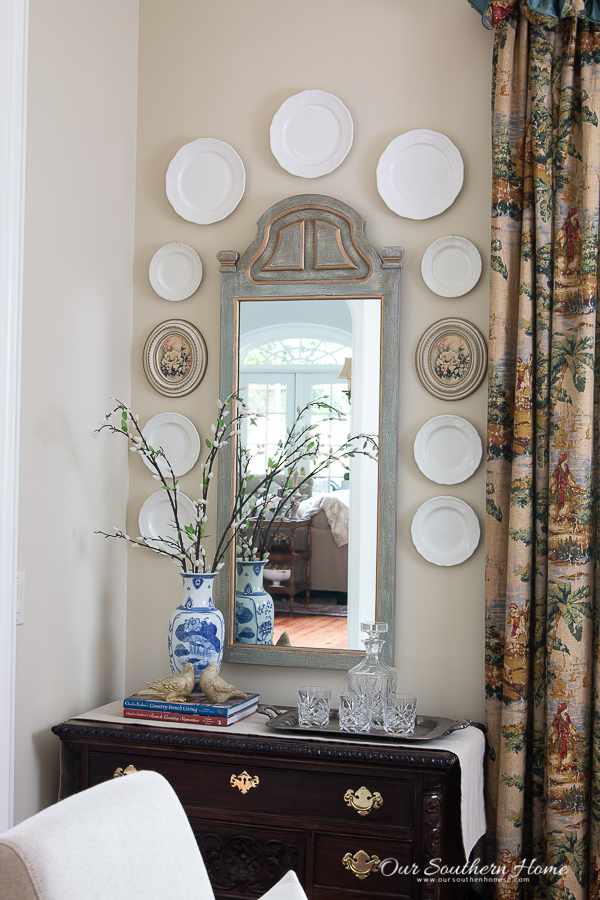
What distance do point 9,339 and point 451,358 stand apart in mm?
1223

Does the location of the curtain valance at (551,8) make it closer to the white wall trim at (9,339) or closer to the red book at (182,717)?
the white wall trim at (9,339)

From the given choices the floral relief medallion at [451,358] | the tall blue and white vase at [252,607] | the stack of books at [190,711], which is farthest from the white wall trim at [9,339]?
the floral relief medallion at [451,358]

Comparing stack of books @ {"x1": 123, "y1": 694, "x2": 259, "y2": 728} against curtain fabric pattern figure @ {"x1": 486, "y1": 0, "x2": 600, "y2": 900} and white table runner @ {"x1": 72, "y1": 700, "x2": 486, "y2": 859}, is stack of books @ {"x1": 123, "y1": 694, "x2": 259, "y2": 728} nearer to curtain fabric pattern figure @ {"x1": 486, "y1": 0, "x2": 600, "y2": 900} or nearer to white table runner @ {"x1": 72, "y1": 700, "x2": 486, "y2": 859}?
white table runner @ {"x1": 72, "y1": 700, "x2": 486, "y2": 859}

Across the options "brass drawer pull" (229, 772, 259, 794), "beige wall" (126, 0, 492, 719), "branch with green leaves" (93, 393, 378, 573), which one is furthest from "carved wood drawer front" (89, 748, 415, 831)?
"branch with green leaves" (93, 393, 378, 573)

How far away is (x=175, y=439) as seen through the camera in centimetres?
269

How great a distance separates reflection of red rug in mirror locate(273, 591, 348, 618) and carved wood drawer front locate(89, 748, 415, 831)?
1.72ft

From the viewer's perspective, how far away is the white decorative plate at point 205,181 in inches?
104

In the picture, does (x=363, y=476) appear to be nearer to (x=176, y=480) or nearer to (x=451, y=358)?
(x=451, y=358)

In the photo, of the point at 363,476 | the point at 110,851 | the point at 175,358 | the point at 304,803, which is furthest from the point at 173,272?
the point at 110,851

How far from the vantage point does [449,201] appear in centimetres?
247

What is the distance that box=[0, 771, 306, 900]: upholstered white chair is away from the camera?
1.00 meters

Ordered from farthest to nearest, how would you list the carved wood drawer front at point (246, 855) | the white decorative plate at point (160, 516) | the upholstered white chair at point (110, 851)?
the white decorative plate at point (160, 516), the carved wood drawer front at point (246, 855), the upholstered white chair at point (110, 851)

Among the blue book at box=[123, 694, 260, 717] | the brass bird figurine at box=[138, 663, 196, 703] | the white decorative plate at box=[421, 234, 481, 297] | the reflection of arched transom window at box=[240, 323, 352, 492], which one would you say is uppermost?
the white decorative plate at box=[421, 234, 481, 297]

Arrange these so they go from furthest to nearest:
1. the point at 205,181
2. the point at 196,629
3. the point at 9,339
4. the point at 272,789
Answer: the point at 205,181 → the point at 196,629 → the point at 272,789 → the point at 9,339
